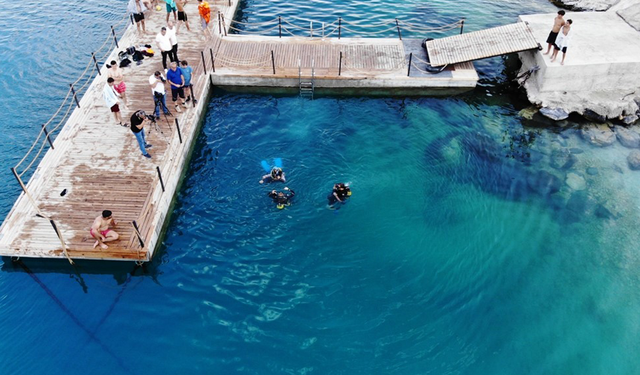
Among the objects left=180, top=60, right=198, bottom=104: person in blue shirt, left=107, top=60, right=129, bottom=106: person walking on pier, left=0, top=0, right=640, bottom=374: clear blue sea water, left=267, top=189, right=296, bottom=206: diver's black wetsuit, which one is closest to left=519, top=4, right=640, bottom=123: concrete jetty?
left=0, top=0, right=640, bottom=374: clear blue sea water

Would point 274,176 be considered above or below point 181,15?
below

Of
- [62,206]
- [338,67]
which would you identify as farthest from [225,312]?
[338,67]

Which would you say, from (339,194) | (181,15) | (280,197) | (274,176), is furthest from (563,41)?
(181,15)

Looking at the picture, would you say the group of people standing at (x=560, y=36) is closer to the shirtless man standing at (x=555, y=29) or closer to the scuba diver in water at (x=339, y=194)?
the shirtless man standing at (x=555, y=29)

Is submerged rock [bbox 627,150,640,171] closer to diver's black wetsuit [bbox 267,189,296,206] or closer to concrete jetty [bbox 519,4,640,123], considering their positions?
concrete jetty [bbox 519,4,640,123]

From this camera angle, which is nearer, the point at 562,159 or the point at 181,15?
the point at 562,159

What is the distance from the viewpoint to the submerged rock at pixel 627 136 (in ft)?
71.9

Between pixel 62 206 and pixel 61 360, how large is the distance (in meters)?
6.12

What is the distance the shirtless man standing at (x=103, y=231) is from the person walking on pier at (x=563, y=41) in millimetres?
22732

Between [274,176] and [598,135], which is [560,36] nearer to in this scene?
[598,135]

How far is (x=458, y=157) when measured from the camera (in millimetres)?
20938

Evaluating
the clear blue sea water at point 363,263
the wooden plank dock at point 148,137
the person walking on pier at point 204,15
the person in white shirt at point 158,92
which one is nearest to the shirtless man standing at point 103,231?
the wooden plank dock at point 148,137

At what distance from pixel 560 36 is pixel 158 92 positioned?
66.5 ft

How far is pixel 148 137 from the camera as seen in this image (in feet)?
65.8
